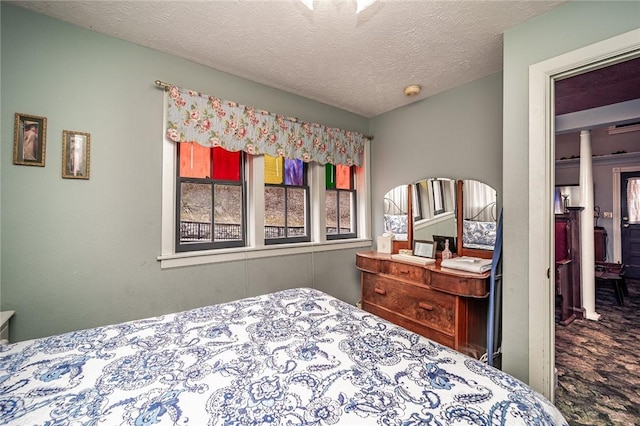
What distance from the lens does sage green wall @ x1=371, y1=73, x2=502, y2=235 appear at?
240 cm

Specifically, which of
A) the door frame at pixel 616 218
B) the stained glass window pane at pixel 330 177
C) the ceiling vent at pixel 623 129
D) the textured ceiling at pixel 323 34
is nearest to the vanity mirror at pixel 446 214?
the stained glass window pane at pixel 330 177

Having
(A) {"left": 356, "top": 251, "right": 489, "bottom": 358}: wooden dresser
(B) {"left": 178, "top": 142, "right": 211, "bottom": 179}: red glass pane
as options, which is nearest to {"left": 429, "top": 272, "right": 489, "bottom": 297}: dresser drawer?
(A) {"left": 356, "top": 251, "right": 489, "bottom": 358}: wooden dresser

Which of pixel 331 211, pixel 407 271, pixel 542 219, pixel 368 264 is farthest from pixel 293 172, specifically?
pixel 542 219

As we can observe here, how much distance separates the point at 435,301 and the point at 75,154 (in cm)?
294

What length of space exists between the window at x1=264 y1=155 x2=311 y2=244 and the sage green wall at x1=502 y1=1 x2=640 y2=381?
1928 mm

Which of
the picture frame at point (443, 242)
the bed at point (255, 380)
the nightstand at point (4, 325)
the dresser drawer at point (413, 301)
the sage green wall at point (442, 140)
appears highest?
the sage green wall at point (442, 140)

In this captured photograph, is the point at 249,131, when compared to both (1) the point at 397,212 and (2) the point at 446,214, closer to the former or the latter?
(1) the point at 397,212

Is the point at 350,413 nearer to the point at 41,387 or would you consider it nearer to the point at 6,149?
the point at 41,387

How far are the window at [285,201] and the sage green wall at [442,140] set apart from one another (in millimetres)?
1020

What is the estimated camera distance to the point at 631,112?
287 cm

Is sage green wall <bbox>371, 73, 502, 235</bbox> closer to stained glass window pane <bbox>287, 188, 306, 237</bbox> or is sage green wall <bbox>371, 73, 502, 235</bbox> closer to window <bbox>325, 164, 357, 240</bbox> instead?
window <bbox>325, 164, 357, 240</bbox>

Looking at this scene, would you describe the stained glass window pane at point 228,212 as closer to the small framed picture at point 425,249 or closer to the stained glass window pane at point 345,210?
the stained glass window pane at point 345,210

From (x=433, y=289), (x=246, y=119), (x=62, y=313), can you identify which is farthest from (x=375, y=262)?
(x=62, y=313)

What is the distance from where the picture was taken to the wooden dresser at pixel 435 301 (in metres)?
2.10
